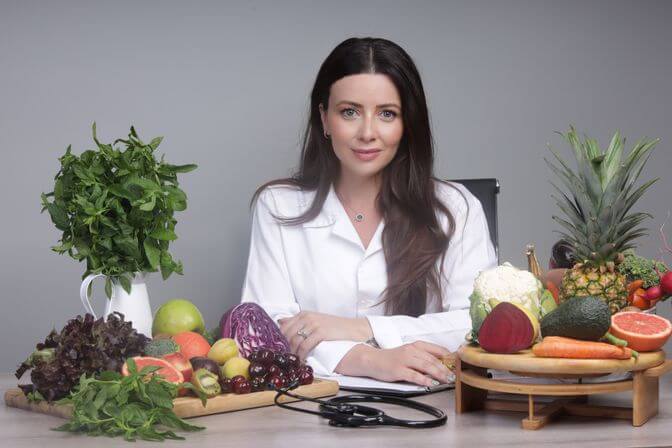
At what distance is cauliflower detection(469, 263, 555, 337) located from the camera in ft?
6.53

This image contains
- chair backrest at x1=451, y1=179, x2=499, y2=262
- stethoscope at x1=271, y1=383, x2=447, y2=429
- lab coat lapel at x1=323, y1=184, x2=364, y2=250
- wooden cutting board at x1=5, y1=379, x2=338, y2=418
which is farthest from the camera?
chair backrest at x1=451, y1=179, x2=499, y2=262

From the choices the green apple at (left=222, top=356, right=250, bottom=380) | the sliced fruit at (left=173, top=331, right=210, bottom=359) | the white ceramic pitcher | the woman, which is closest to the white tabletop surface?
the green apple at (left=222, top=356, right=250, bottom=380)

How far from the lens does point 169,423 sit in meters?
1.84

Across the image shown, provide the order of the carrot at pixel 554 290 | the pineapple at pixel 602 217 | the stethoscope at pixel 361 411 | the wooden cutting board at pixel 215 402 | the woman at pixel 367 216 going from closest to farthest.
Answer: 1. the stethoscope at pixel 361 411
2. the wooden cutting board at pixel 215 402
3. the pineapple at pixel 602 217
4. the carrot at pixel 554 290
5. the woman at pixel 367 216

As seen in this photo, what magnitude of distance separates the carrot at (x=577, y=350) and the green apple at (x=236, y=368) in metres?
0.65

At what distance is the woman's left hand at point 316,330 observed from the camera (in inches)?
106

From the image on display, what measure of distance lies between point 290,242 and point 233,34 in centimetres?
108

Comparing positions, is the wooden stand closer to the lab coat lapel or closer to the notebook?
the notebook

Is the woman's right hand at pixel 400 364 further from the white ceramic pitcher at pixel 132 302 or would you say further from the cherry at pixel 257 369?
the white ceramic pitcher at pixel 132 302

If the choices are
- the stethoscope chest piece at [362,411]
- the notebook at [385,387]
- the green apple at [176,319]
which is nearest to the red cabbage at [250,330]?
the green apple at [176,319]

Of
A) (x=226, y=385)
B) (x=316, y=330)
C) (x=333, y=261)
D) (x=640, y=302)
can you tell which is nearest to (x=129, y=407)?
(x=226, y=385)

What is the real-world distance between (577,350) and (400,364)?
64 cm

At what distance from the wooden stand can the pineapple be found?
221 mm

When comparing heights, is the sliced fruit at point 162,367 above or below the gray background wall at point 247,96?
below
